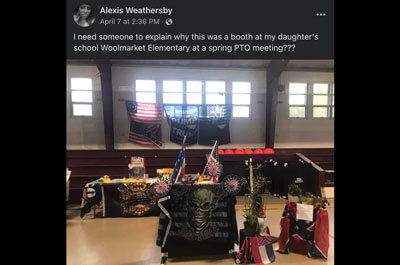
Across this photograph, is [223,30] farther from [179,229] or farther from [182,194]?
[179,229]

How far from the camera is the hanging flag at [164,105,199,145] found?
6066mm

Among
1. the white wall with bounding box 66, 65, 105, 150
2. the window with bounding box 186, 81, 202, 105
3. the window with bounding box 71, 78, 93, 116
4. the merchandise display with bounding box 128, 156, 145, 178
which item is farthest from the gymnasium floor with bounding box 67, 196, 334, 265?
the window with bounding box 186, 81, 202, 105

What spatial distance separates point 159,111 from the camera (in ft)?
19.9

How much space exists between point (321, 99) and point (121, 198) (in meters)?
6.21

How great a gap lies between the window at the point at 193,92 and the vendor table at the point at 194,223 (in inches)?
152

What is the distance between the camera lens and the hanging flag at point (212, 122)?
609cm

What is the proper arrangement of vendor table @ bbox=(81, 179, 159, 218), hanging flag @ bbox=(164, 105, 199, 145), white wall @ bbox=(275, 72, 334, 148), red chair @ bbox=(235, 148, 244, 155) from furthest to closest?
white wall @ bbox=(275, 72, 334, 148) → hanging flag @ bbox=(164, 105, 199, 145) → red chair @ bbox=(235, 148, 244, 155) → vendor table @ bbox=(81, 179, 159, 218)

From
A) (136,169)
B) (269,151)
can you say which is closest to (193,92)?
(269,151)

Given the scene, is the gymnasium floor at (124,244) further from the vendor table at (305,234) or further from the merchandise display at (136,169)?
the merchandise display at (136,169)

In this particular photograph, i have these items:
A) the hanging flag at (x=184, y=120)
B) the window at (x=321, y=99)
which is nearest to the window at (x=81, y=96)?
the hanging flag at (x=184, y=120)

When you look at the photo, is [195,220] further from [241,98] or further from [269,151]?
[241,98]

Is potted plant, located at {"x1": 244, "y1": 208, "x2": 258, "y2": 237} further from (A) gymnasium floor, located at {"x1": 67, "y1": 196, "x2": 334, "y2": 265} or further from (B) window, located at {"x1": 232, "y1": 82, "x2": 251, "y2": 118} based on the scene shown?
(B) window, located at {"x1": 232, "y1": 82, "x2": 251, "y2": 118}

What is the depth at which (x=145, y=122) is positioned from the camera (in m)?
6.09

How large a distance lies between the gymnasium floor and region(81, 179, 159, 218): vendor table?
0.46ft
